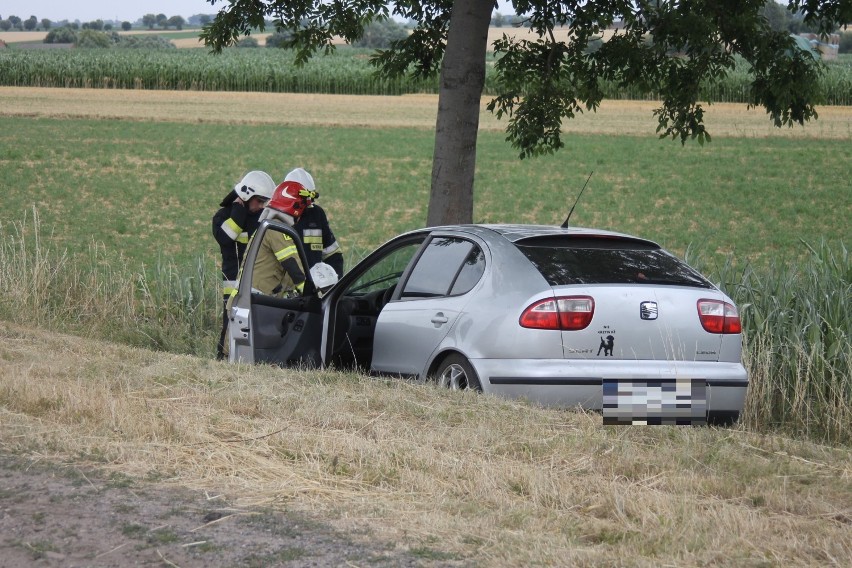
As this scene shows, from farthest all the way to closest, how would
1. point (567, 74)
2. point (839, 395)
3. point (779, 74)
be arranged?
point (567, 74)
point (779, 74)
point (839, 395)

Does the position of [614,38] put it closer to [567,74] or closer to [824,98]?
[567,74]

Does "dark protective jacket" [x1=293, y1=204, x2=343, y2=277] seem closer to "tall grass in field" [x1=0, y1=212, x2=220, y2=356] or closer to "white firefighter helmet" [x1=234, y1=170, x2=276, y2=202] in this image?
"white firefighter helmet" [x1=234, y1=170, x2=276, y2=202]

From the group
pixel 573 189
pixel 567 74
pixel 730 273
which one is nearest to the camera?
pixel 730 273

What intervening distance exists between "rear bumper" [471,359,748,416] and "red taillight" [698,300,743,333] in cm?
25

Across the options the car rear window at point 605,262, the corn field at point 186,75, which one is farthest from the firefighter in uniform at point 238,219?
the corn field at point 186,75

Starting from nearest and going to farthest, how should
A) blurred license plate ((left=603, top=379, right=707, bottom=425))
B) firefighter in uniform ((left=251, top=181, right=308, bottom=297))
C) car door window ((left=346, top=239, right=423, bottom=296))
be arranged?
blurred license plate ((left=603, top=379, right=707, bottom=425)), car door window ((left=346, top=239, right=423, bottom=296)), firefighter in uniform ((left=251, top=181, right=308, bottom=297))

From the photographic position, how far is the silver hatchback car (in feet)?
22.0

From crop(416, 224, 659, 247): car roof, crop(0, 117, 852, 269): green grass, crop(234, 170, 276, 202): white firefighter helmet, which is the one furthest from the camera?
crop(0, 117, 852, 269): green grass

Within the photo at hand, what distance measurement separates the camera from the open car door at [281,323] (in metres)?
8.38

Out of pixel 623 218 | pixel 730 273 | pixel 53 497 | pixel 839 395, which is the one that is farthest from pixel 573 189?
pixel 53 497

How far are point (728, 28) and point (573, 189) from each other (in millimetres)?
18323

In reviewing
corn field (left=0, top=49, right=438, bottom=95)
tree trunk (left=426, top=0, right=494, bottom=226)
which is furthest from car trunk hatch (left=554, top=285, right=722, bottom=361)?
corn field (left=0, top=49, right=438, bottom=95)

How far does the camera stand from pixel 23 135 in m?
40.8

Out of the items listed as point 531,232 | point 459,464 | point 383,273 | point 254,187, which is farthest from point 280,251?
point 459,464
